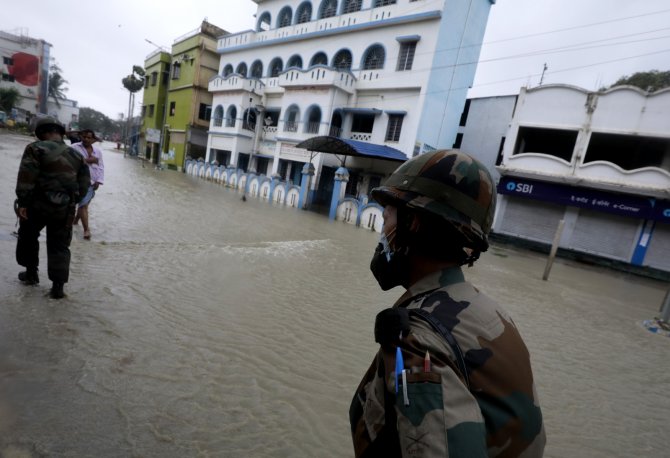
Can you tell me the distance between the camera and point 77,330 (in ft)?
10.5

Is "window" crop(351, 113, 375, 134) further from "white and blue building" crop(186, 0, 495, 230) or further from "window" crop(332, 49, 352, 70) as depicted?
"window" crop(332, 49, 352, 70)

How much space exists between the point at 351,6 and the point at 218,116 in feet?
40.7

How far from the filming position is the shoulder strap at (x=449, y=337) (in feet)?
2.79

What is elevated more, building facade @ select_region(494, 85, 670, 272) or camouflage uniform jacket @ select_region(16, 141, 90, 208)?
building facade @ select_region(494, 85, 670, 272)

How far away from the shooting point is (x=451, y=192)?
42.1 inches

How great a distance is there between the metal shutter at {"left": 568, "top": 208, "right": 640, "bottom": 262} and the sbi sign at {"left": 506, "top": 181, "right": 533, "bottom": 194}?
228cm

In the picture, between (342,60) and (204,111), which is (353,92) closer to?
(342,60)

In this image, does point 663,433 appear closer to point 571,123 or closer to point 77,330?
point 77,330

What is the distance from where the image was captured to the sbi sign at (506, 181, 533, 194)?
16494 millimetres

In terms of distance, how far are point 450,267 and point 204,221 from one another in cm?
931

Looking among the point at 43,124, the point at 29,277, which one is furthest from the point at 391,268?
the point at 29,277

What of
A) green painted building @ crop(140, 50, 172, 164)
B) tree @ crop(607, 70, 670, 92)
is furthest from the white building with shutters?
green painted building @ crop(140, 50, 172, 164)

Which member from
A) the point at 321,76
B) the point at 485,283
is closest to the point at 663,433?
the point at 485,283

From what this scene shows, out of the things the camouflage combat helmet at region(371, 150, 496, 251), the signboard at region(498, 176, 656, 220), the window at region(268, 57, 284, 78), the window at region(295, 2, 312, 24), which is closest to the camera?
the camouflage combat helmet at region(371, 150, 496, 251)
